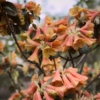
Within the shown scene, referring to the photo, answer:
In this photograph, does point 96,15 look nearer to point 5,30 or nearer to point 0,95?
point 5,30

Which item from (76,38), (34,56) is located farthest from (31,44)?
(76,38)

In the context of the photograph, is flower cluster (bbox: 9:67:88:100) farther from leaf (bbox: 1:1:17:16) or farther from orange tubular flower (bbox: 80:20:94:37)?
leaf (bbox: 1:1:17:16)

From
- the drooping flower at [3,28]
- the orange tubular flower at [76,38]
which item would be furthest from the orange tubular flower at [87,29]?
the drooping flower at [3,28]

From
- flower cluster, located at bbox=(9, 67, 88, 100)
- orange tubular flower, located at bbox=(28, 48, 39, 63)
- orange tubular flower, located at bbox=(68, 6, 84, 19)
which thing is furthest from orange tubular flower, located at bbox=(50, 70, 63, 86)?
orange tubular flower, located at bbox=(68, 6, 84, 19)

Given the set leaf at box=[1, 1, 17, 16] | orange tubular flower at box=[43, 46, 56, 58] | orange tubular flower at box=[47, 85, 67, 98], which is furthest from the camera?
leaf at box=[1, 1, 17, 16]

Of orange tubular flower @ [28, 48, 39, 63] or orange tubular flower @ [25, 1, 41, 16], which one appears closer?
orange tubular flower @ [28, 48, 39, 63]

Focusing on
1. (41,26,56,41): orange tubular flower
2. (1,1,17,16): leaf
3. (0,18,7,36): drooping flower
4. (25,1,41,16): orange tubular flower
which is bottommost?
(41,26,56,41): orange tubular flower

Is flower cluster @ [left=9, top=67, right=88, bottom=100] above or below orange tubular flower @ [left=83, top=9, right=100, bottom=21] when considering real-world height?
below

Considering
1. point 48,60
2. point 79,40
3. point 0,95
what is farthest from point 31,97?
point 0,95

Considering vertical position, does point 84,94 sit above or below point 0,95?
above
